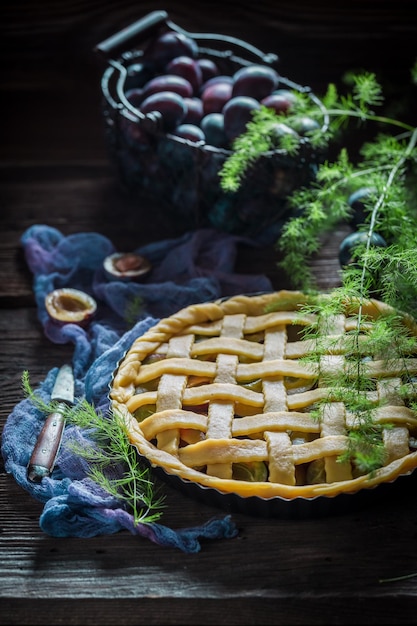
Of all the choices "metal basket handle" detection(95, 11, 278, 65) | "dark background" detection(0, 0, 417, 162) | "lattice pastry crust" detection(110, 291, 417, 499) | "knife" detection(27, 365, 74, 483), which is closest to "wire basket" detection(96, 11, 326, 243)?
"metal basket handle" detection(95, 11, 278, 65)

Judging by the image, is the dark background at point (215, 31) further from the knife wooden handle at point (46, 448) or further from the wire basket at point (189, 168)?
the knife wooden handle at point (46, 448)

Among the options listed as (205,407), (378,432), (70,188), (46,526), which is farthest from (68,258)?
(378,432)

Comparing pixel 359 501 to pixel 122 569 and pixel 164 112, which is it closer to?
pixel 122 569

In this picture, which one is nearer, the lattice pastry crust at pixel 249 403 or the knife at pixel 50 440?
the lattice pastry crust at pixel 249 403

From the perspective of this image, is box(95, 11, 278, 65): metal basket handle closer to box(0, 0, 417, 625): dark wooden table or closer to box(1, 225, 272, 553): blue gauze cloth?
box(0, 0, 417, 625): dark wooden table

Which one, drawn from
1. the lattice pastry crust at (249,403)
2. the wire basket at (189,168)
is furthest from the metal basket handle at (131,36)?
the lattice pastry crust at (249,403)
